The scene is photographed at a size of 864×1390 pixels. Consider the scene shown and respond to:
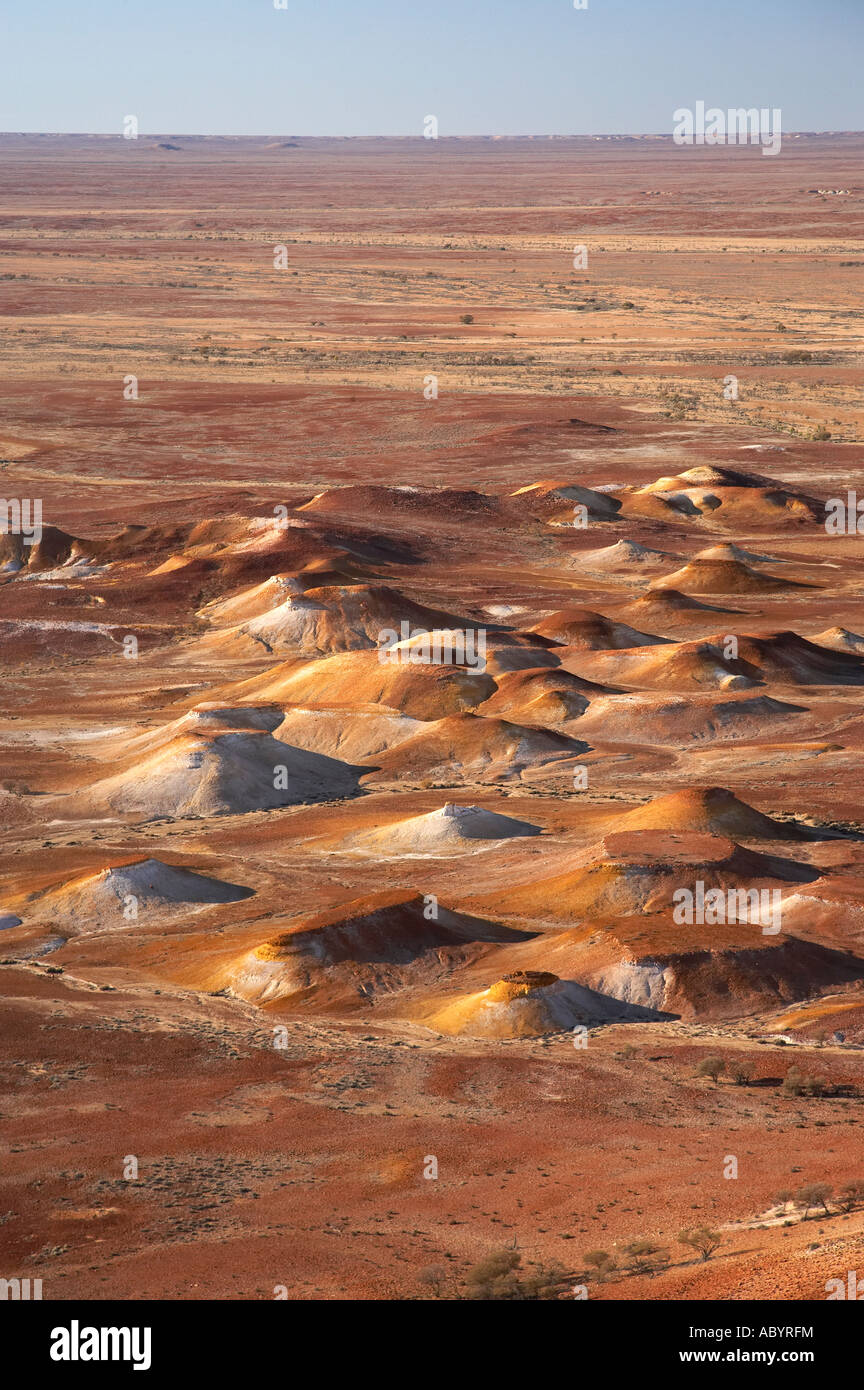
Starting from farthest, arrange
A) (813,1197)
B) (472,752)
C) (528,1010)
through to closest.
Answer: (472,752)
(528,1010)
(813,1197)

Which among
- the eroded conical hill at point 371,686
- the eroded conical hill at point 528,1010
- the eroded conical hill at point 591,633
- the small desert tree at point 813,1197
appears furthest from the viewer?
the eroded conical hill at point 591,633

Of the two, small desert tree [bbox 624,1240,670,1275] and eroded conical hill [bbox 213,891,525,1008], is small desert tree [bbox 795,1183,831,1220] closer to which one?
small desert tree [bbox 624,1240,670,1275]

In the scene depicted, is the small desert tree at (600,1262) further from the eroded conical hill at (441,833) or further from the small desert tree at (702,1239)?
the eroded conical hill at (441,833)

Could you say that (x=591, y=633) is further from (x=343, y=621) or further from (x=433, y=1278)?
(x=433, y=1278)

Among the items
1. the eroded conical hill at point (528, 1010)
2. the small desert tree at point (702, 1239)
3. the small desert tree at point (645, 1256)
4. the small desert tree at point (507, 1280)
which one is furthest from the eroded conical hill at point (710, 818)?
the small desert tree at point (507, 1280)

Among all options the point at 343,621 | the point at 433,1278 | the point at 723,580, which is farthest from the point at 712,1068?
the point at 723,580

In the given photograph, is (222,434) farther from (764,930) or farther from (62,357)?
(764,930)

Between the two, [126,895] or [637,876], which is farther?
[126,895]
